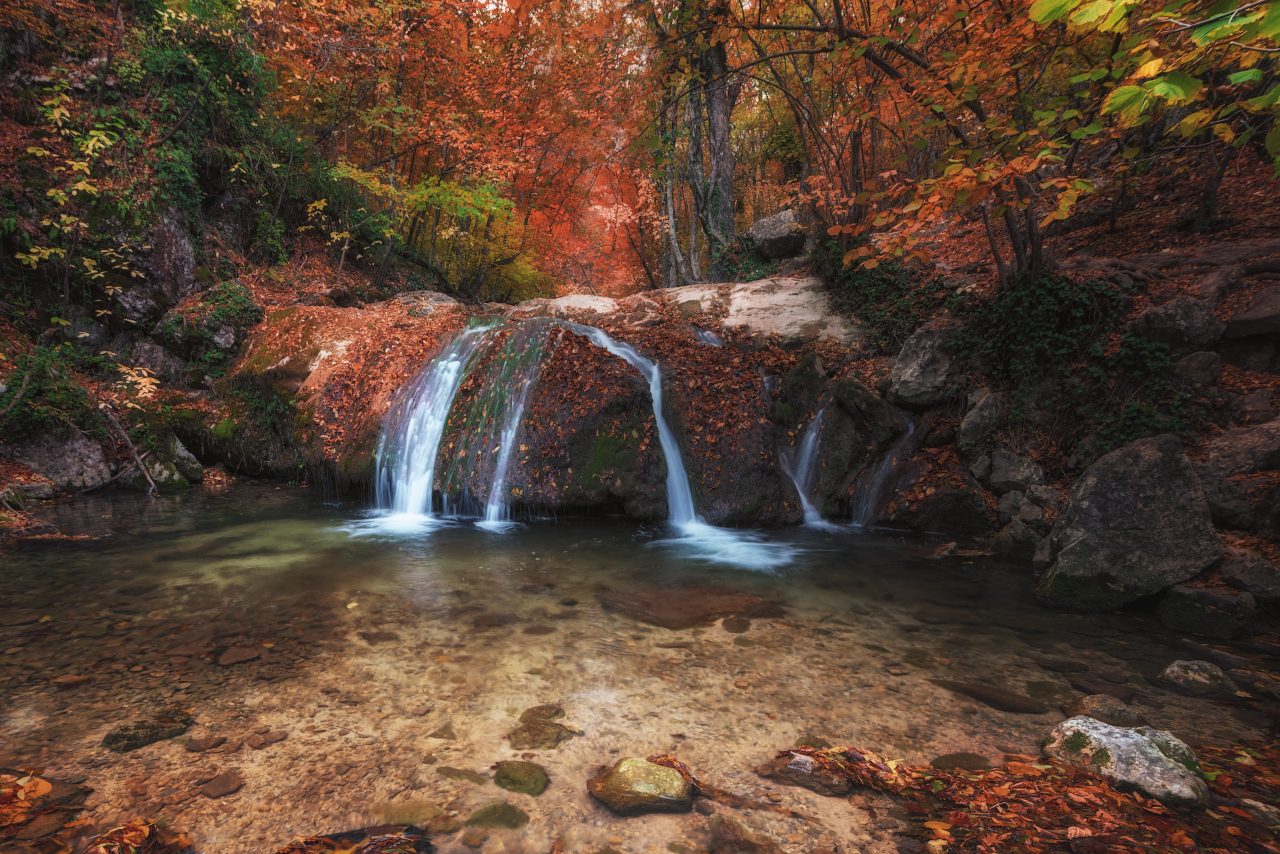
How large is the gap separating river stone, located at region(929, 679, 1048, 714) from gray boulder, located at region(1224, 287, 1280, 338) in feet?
17.4

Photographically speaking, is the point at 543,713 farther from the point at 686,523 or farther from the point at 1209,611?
the point at 1209,611

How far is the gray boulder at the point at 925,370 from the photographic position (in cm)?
753

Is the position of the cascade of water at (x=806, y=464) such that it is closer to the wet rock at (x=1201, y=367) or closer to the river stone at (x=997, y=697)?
the wet rock at (x=1201, y=367)

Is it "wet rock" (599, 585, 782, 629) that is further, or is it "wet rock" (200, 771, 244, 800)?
"wet rock" (599, 585, 782, 629)

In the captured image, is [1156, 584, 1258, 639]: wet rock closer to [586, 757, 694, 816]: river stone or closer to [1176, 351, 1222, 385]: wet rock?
[1176, 351, 1222, 385]: wet rock

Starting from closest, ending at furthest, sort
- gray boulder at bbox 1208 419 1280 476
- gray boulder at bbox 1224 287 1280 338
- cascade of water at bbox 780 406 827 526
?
gray boulder at bbox 1208 419 1280 476, gray boulder at bbox 1224 287 1280 338, cascade of water at bbox 780 406 827 526

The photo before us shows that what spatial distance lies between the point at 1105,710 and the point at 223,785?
4590 millimetres

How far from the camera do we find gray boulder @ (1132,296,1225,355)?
18.6 ft

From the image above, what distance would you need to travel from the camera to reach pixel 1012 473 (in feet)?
21.5

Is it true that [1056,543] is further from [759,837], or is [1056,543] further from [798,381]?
[759,837]

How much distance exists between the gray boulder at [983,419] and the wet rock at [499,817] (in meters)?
6.92

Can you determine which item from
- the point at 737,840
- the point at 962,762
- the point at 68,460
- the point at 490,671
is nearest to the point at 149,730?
the point at 490,671

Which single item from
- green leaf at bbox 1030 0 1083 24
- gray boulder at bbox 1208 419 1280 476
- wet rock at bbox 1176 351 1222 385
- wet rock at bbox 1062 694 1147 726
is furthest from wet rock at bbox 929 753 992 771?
wet rock at bbox 1176 351 1222 385

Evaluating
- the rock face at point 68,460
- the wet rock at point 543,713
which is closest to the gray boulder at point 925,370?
the wet rock at point 543,713
